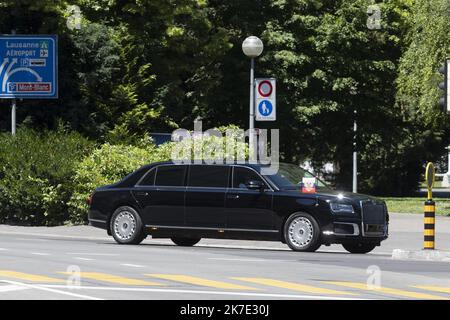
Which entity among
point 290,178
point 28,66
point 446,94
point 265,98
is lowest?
point 290,178

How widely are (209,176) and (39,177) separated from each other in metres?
9.45

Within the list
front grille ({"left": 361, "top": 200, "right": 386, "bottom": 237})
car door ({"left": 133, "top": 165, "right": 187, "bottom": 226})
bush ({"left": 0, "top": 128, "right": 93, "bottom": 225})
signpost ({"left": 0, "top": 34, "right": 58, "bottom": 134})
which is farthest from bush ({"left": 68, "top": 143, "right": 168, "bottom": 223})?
front grille ({"left": 361, "top": 200, "right": 386, "bottom": 237})

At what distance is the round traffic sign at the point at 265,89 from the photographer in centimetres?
2798

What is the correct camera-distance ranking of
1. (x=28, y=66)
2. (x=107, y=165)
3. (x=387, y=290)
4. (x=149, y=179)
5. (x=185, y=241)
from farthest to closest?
(x=28, y=66), (x=107, y=165), (x=185, y=241), (x=149, y=179), (x=387, y=290)

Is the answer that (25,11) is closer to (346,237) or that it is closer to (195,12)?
(195,12)

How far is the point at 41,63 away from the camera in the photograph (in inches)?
1394

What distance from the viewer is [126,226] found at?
24516 mm

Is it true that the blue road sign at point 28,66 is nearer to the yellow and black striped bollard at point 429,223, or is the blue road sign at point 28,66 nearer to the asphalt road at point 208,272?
the asphalt road at point 208,272

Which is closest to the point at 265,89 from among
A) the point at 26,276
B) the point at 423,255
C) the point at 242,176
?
the point at 242,176

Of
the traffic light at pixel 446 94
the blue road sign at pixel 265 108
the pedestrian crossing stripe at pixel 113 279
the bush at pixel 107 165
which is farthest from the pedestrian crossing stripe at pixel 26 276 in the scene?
→ the bush at pixel 107 165

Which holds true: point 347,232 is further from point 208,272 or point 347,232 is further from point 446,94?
point 208,272

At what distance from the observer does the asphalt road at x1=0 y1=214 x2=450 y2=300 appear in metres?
13.8

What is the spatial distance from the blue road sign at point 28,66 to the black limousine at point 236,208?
1105 centimetres

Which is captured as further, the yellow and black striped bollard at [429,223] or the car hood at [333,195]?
the car hood at [333,195]
